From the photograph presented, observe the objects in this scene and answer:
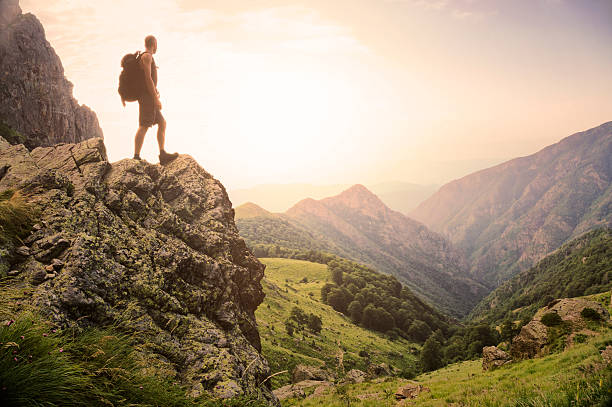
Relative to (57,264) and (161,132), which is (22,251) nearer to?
(57,264)

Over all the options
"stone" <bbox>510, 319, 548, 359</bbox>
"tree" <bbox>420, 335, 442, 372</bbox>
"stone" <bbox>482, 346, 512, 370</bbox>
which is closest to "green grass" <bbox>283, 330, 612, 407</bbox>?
"stone" <bbox>510, 319, 548, 359</bbox>

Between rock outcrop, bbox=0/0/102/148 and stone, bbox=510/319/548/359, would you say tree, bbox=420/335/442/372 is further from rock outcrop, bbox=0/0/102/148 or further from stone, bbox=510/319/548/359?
rock outcrop, bbox=0/0/102/148

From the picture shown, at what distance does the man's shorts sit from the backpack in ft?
1.60

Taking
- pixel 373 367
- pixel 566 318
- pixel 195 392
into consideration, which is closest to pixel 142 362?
pixel 195 392

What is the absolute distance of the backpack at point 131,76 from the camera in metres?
12.1

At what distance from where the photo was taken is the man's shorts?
12727mm

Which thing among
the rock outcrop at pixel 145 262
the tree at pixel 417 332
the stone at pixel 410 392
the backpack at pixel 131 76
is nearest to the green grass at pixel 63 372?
the rock outcrop at pixel 145 262

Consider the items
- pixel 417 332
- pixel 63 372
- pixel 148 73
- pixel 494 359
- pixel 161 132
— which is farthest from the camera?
pixel 417 332

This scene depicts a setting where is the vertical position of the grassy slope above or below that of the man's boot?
below

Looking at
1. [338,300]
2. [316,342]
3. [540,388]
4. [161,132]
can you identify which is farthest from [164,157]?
[338,300]

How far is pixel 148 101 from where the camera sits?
12.7 m

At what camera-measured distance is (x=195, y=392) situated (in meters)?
6.61

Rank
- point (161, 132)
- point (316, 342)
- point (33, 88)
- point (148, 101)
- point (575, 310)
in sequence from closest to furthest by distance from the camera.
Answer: point (148, 101), point (161, 132), point (575, 310), point (316, 342), point (33, 88)

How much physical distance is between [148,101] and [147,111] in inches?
17.2
